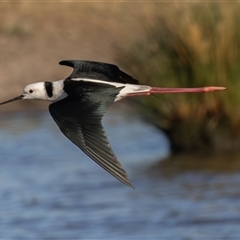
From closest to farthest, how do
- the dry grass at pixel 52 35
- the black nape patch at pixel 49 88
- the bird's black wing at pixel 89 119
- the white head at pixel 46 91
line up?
the bird's black wing at pixel 89 119 → the white head at pixel 46 91 → the black nape patch at pixel 49 88 → the dry grass at pixel 52 35

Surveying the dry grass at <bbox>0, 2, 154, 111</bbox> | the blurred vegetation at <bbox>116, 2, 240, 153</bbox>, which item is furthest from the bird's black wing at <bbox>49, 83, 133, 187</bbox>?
the dry grass at <bbox>0, 2, 154, 111</bbox>

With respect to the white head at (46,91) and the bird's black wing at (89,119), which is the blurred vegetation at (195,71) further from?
the bird's black wing at (89,119)

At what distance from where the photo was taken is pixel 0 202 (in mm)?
8531

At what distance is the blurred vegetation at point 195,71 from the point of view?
9391 millimetres

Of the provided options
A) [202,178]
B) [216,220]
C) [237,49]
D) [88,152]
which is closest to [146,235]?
[216,220]

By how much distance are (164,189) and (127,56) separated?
170 cm

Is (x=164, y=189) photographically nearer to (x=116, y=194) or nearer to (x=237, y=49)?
(x=116, y=194)

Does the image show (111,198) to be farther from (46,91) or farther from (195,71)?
(46,91)

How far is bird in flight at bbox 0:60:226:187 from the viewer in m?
5.81

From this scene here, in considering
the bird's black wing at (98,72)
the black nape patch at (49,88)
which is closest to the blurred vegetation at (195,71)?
the bird's black wing at (98,72)

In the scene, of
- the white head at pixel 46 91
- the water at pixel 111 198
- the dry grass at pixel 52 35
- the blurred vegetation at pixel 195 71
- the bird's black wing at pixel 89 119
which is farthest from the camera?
the dry grass at pixel 52 35

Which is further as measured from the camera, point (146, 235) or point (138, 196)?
point (138, 196)

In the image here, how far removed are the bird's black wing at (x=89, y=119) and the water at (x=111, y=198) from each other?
1584 mm

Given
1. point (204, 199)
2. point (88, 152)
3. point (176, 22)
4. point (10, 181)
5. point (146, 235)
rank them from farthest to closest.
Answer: point (176, 22) → point (10, 181) → point (204, 199) → point (146, 235) → point (88, 152)
